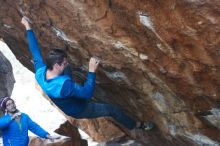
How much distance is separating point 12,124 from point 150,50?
2712 millimetres

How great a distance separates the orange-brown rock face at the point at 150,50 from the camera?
193 inches

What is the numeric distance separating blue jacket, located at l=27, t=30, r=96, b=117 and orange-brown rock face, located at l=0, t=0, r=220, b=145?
1.99 feet

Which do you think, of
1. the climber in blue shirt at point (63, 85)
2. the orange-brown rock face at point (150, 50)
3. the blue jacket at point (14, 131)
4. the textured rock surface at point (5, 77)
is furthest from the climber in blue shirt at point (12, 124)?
the textured rock surface at point (5, 77)

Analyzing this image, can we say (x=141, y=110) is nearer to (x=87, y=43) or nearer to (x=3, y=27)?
(x=87, y=43)

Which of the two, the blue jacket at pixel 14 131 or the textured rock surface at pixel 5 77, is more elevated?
the textured rock surface at pixel 5 77

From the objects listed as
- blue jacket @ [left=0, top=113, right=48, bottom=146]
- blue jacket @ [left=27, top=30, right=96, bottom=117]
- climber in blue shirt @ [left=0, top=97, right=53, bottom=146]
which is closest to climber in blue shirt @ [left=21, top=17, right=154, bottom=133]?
blue jacket @ [left=27, top=30, right=96, bottom=117]

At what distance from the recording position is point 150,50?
5695 mm

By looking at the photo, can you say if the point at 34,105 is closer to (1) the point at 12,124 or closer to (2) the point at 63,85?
(1) the point at 12,124

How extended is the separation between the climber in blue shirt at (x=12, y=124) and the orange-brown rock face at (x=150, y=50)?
52.4 inches

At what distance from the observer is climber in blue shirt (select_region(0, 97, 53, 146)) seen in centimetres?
680

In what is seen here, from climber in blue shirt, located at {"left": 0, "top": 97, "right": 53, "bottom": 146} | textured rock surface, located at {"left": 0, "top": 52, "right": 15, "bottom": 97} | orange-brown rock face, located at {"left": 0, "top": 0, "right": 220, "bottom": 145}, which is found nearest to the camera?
orange-brown rock face, located at {"left": 0, "top": 0, "right": 220, "bottom": 145}

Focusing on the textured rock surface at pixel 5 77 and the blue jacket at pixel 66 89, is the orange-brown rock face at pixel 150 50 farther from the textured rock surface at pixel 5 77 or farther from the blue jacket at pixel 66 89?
the textured rock surface at pixel 5 77

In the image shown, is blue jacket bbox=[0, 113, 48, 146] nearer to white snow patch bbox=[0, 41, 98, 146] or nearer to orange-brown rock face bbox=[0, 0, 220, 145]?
orange-brown rock face bbox=[0, 0, 220, 145]

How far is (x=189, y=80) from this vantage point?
5.62m
